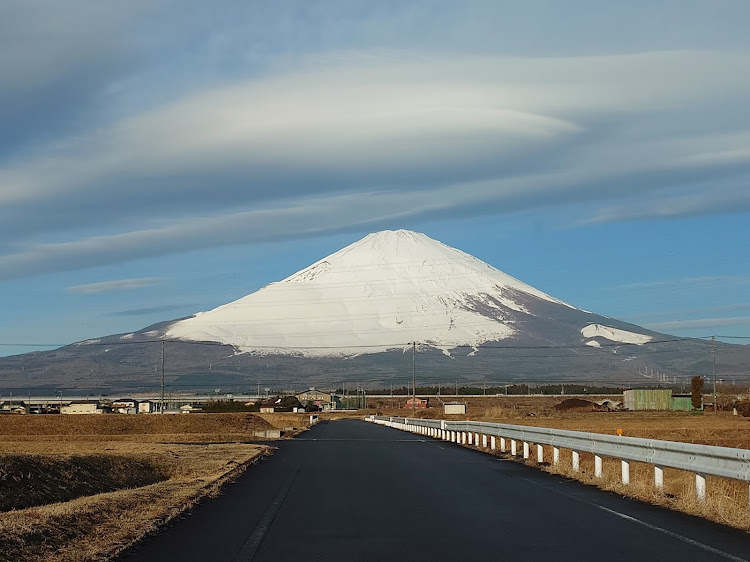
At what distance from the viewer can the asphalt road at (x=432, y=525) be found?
35.4ft

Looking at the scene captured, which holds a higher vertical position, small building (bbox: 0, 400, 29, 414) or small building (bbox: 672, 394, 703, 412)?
small building (bbox: 0, 400, 29, 414)

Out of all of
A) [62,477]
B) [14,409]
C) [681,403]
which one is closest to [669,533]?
[62,477]

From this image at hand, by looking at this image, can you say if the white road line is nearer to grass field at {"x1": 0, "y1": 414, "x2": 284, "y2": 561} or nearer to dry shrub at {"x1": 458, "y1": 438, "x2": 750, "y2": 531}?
dry shrub at {"x1": 458, "y1": 438, "x2": 750, "y2": 531}

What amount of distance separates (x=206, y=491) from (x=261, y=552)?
7567 millimetres

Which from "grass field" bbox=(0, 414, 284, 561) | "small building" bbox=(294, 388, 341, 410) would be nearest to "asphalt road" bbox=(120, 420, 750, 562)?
"grass field" bbox=(0, 414, 284, 561)

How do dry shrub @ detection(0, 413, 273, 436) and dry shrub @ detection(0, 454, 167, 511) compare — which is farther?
dry shrub @ detection(0, 413, 273, 436)

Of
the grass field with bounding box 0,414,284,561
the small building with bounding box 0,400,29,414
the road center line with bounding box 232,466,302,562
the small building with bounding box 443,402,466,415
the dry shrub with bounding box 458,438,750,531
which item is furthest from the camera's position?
the small building with bounding box 0,400,29,414

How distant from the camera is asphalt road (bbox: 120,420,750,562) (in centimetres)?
1080

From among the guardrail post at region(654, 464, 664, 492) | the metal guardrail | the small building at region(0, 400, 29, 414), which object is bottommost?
the small building at region(0, 400, 29, 414)

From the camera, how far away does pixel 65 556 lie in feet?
34.6

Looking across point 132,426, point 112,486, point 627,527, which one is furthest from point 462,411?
point 627,527

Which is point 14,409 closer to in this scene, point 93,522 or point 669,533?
point 93,522

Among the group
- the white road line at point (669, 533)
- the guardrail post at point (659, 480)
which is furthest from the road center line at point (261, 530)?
the guardrail post at point (659, 480)

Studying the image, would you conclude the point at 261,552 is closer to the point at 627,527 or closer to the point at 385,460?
the point at 627,527
